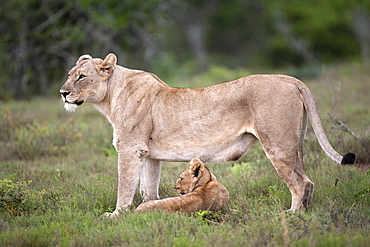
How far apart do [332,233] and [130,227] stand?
2.00 meters

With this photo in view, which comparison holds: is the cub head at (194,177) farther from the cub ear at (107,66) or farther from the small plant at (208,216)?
the cub ear at (107,66)

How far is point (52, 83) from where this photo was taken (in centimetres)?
1847

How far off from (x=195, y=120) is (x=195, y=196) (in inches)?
36.1

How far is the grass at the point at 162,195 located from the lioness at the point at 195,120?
1.41 ft

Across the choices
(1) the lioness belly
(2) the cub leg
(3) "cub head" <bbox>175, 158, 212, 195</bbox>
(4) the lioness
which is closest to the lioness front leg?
(4) the lioness

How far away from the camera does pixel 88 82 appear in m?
6.14

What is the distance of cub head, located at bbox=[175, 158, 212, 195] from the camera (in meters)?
5.80

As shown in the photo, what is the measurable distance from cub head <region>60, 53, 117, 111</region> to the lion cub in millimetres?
1524

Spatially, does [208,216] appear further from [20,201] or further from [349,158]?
[20,201]

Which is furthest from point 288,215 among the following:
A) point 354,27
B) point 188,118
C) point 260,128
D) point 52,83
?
point 354,27

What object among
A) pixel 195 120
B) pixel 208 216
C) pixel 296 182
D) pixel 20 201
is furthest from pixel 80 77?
pixel 296 182

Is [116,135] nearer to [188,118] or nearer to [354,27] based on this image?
[188,118]

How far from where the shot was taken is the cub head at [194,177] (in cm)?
580

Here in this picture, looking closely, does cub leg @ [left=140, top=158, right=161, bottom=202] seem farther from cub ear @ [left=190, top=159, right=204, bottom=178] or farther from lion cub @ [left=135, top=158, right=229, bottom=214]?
cub ear @ [left=190, top=159, right=204, bottom=178]
